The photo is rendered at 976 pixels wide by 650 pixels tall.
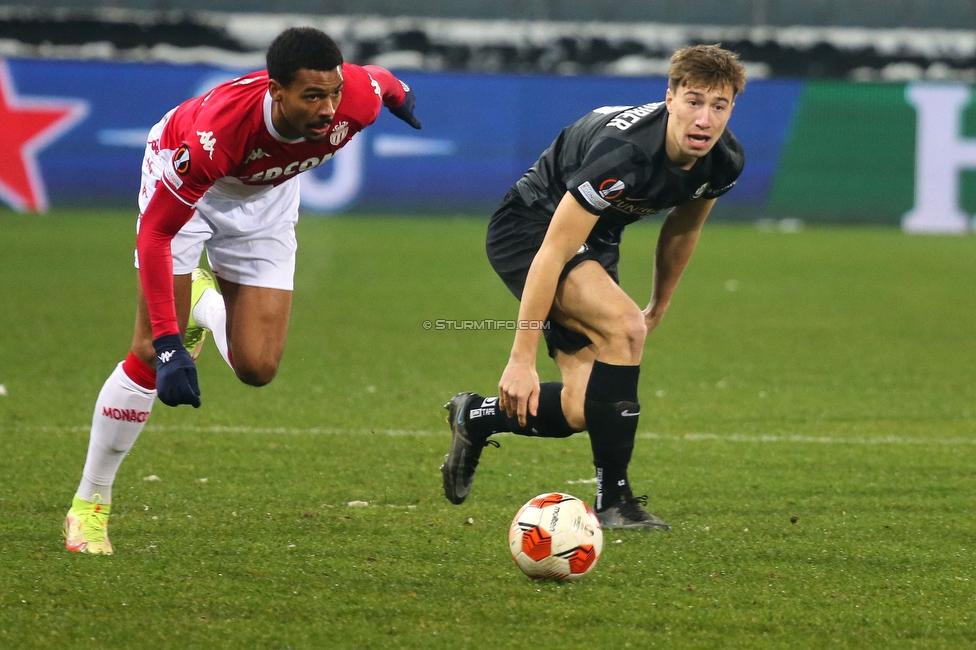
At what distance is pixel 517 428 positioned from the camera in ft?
14.9

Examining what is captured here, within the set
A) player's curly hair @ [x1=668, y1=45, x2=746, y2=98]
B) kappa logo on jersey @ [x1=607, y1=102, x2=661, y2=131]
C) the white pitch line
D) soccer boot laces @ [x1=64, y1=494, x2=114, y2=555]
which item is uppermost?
player's curly hair @ [x1=668, y1=45, x2=746, y2=98]

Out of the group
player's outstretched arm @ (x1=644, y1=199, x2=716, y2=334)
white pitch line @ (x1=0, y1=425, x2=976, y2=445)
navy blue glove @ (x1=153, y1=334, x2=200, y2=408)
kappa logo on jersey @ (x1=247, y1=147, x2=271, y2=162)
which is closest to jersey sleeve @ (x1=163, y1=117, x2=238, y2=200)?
kappa logo on jersey @ (x1=247, y1=147, x2=271, y2=162)

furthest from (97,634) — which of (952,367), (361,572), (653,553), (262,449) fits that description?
(952,367)

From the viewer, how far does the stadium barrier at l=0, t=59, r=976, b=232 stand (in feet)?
58.5

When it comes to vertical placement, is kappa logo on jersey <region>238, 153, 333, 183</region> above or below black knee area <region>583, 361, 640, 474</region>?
above

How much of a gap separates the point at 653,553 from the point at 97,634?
1.76m

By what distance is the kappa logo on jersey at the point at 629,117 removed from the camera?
13.9 feet

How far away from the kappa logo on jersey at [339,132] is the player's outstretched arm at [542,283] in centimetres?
86

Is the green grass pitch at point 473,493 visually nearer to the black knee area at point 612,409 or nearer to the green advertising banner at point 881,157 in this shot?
the black knee area at point 612,409

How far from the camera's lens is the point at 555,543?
366 cm

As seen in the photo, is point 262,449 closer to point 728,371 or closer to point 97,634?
point 97,634

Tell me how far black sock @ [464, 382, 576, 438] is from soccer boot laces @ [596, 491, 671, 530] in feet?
1.01

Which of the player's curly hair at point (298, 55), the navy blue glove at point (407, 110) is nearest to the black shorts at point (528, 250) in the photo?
the navy blue glove at point (407, 110)

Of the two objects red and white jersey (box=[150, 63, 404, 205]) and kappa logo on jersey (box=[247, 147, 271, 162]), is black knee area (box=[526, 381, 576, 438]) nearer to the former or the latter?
red and white jersey (box=[150, 63, 404, 205])
